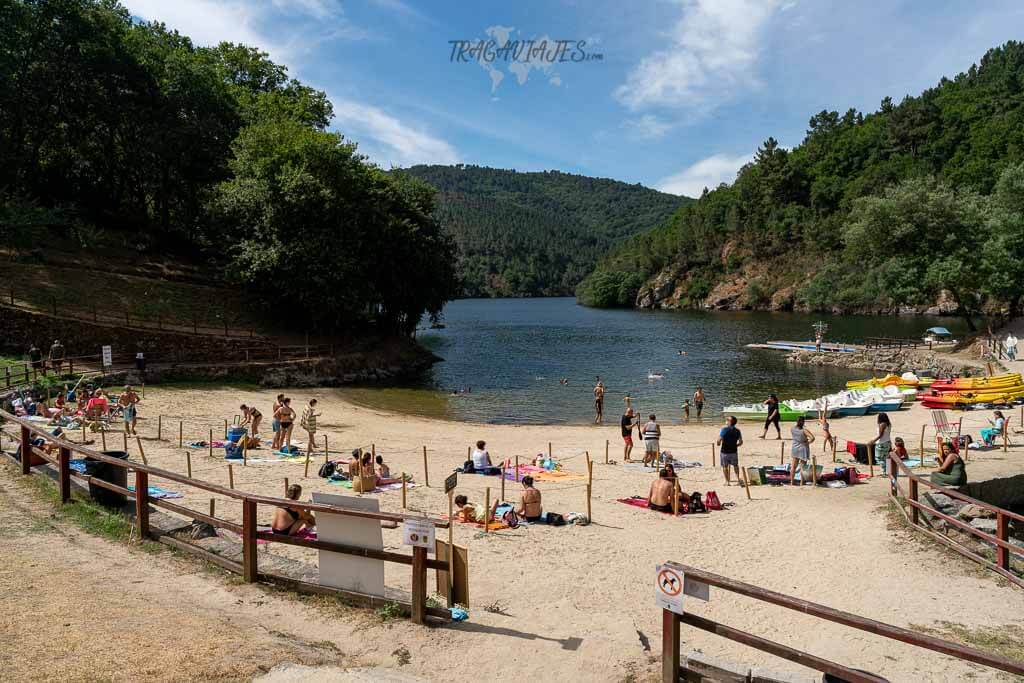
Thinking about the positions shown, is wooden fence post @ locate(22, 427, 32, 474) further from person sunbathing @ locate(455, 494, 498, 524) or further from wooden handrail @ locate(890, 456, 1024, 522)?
wooden handrail @ locate(890, 456, 1024, 522)

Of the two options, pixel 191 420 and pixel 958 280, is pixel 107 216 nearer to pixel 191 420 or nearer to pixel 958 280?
pixel 191 420

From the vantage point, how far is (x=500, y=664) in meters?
7.19

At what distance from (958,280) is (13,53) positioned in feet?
209

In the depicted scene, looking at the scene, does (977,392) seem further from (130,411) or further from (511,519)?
(130,411)

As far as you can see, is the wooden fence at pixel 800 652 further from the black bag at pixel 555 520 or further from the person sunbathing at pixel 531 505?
the person sunbathing at pixel 531 505

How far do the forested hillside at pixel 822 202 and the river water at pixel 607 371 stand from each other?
11747mm

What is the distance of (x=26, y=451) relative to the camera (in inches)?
508

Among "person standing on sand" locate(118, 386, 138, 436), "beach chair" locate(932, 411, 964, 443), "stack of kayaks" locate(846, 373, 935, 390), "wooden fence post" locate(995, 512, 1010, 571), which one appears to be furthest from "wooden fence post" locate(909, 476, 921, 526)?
"stack of kayaks" locate(846, 373, 935, 390)

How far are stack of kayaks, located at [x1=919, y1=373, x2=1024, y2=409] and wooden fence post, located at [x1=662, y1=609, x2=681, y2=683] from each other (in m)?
31.6

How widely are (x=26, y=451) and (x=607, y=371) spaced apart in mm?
40734

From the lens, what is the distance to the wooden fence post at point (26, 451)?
12.6m

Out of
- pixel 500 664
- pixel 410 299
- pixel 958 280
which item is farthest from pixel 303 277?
pixel 958 280

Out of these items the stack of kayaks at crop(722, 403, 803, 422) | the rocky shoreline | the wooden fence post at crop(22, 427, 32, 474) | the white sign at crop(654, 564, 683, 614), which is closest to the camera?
the white sign at crop(654, 564, 683, 614)

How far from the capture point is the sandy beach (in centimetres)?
763
